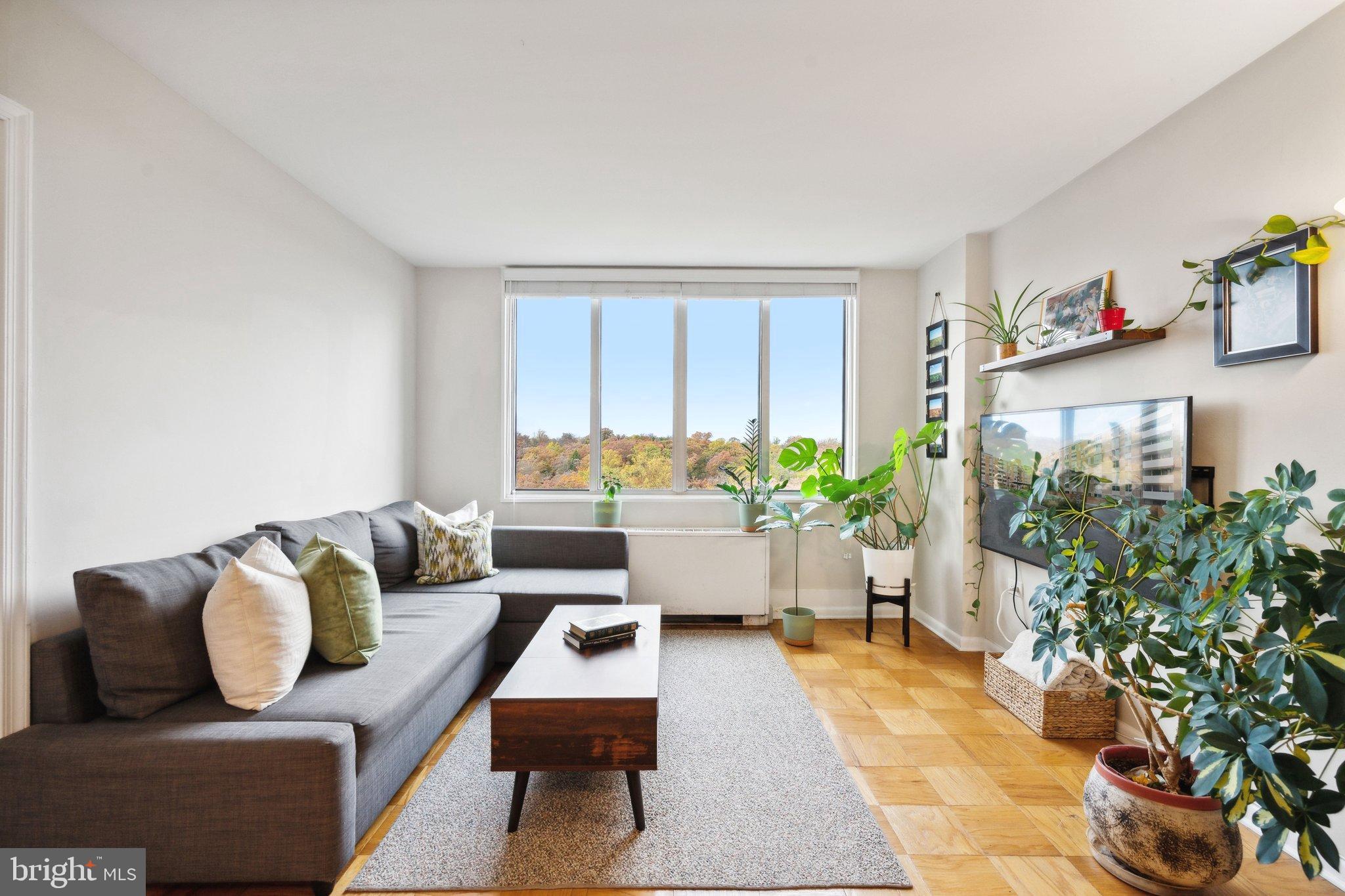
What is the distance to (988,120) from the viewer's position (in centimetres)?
239

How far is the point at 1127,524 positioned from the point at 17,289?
3.28 m

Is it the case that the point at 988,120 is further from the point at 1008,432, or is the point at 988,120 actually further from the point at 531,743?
the point at 531,743

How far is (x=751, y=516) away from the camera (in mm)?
4305

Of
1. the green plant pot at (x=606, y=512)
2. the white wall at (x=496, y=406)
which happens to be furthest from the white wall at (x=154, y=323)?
the green plant pot at (x=606, y=512)

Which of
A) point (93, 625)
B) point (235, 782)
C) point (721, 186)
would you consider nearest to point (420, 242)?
point (721, 186)

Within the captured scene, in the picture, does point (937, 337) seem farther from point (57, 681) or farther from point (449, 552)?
point (57, 681)

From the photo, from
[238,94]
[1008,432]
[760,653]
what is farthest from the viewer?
[760,653]

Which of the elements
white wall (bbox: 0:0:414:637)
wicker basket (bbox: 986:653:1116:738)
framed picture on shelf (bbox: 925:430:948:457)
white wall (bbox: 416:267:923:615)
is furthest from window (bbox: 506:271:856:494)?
wicker basket (bbox: 986:653:1116:738)

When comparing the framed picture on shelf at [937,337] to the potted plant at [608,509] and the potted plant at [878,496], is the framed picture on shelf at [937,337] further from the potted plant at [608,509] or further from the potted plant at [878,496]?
the potted plant at [608,509]

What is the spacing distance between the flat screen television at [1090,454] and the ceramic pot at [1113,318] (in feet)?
1.06

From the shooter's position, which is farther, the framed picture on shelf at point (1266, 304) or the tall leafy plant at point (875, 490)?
the tall leafy plant at point (875, 490)

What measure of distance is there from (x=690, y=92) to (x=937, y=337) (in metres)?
2.60

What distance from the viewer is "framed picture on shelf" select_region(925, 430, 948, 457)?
156 inches

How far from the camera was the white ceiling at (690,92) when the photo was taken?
1.82m
